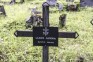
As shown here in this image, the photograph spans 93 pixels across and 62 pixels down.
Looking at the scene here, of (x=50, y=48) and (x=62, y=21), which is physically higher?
(x=62, y=21)

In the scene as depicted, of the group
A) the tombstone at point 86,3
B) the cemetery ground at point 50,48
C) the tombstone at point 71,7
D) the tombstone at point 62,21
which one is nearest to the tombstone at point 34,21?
the cemetery ground at point 50,48

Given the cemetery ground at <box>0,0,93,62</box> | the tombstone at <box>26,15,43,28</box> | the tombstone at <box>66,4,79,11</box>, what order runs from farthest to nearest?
the tombstone at <box>66,4,79,11</box>
the tombstone at <box>26,15,43,28</box>
the cemetery ground at <box>0,0,93,62</box>

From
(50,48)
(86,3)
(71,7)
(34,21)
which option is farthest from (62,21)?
(86,3)

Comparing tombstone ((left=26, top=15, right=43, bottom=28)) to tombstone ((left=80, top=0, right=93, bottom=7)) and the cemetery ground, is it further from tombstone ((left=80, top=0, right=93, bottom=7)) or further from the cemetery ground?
tombstone ((left=80, top=0, right=93, bottom=7))

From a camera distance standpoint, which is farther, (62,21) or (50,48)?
(62,21)

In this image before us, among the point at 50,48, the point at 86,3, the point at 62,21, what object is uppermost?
the point at 62,21

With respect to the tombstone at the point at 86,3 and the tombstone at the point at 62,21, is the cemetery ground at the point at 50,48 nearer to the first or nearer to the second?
the tombstone at the point at 62,21

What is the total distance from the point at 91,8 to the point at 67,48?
4.45 meters

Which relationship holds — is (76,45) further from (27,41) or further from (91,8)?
(91,8)

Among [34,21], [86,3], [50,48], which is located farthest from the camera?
[86,3]

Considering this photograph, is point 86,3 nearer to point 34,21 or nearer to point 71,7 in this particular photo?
point 71,7

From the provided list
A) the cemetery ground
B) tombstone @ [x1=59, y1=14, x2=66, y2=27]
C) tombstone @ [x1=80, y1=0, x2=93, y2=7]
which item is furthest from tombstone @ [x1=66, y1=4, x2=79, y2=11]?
tombstone @ [x1=59, y1=14, x2=66, y2=27]

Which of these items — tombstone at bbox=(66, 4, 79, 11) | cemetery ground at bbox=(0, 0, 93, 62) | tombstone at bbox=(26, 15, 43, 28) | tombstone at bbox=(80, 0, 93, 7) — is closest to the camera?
cemetery ground at bbox=(0, 0, 93, 62)

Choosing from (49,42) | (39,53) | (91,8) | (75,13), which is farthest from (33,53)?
(91,8)
